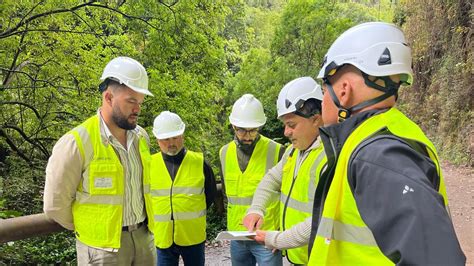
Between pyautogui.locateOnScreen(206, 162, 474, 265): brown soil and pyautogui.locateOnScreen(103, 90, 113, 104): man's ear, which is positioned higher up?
pyautogui.locateOnScreen(103, 90, 113, 104): man's ear

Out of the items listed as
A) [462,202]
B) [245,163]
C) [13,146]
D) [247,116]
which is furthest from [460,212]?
[13,146]

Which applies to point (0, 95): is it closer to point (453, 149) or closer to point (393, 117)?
point (393, 117)

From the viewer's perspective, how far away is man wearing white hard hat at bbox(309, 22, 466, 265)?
101 centimetres

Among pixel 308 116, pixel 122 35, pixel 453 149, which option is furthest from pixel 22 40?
pixel 453 149

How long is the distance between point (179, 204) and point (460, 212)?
7.37 m

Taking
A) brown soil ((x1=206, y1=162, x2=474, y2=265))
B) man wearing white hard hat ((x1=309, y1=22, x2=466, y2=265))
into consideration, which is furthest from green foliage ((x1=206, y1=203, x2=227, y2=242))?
man wearing white hard hat ((x1=309, y1=22, x2=466, y2=265))

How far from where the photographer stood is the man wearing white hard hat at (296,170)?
2365 millimetres

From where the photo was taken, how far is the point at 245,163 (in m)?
3.43

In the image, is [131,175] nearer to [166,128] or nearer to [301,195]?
[166,128]

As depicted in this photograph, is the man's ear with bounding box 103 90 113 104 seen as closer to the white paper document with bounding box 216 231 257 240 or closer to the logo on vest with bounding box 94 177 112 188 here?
the logo on vest with bounding box 94 177 112 188

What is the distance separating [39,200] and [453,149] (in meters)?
13.1

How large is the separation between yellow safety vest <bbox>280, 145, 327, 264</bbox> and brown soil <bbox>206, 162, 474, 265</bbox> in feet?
14.6

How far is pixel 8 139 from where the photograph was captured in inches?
303

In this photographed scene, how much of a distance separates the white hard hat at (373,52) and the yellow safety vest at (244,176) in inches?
78.4
